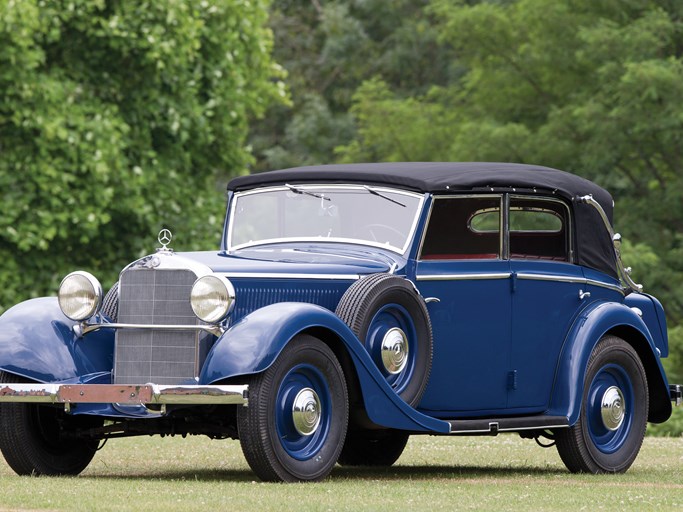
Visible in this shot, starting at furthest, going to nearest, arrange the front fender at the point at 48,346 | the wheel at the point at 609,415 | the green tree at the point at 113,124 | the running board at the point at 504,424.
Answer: the green tree at the point at 113,124 < the wheel at the point at 609,415 < the running board at the point at 504,424 < the front fender at the point at 48,346

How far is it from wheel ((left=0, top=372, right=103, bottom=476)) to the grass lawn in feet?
0.51

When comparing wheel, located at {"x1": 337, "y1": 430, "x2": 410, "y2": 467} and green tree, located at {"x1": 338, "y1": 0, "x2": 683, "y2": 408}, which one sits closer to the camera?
wheel, located at {"x1": 337, "y1": 430, "x2": 410, "y2": 467}

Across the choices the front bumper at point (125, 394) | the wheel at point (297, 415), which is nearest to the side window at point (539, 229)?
the wheel at point (297, 415)

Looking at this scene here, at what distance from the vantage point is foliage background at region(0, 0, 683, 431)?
20.8 m

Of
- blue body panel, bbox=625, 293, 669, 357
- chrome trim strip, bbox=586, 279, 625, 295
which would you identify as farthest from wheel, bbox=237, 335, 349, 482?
blue body panel, bbox=625, 293, 669, 357

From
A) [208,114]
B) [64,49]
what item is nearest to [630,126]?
[208,114]

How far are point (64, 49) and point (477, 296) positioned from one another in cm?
1307

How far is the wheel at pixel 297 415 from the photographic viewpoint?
351 inches

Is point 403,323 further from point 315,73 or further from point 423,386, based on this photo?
point 315,73

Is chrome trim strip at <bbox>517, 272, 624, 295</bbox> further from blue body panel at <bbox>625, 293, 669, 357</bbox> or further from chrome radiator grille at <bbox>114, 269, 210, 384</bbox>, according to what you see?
chrome radiator grille at <bbox>114, 269, 210, 384</bbox>

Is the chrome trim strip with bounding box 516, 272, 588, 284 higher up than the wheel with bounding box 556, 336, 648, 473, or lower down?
higher up

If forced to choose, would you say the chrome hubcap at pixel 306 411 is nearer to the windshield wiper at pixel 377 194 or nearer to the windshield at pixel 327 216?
the windshield at pixel 327 216

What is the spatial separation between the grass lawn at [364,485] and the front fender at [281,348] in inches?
20.0

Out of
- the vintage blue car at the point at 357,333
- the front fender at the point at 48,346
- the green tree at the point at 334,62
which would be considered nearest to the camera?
the vintage blue car at the point at 357,333
